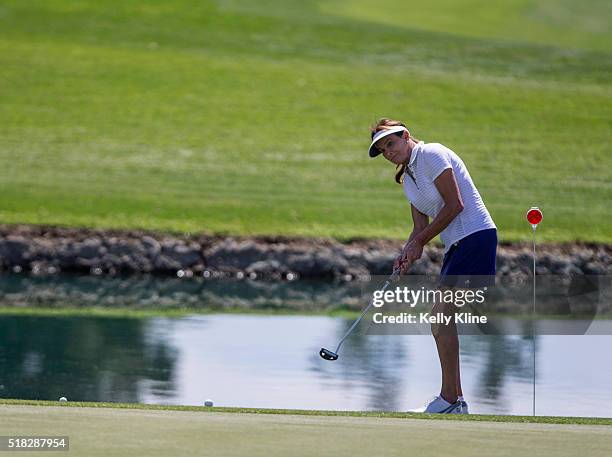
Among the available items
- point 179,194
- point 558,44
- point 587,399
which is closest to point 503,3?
point 558,44

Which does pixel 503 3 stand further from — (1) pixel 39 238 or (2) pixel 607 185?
(1) pixel 39 238

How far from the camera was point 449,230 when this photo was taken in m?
8.38

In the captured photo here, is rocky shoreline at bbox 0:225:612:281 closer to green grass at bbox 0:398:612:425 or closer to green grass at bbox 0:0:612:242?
green grass at bbox 0:0:612:242

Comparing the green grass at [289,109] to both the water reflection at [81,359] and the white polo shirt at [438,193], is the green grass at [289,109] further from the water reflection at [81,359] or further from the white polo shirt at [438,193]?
the white polo shirt at [438,193]

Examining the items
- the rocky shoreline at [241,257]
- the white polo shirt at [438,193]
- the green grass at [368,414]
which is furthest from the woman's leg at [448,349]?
the rocky shoreline at [241,257]

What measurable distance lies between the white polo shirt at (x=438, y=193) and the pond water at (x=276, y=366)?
1.61 m

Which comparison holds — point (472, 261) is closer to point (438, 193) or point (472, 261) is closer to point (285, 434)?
point (438, 193)

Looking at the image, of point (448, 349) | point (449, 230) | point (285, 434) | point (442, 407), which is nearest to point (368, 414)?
point (442, 407)

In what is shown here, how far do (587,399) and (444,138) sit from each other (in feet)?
66.6

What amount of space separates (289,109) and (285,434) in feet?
84.6

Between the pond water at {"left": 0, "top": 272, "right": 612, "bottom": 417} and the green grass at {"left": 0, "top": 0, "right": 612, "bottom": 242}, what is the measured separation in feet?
29.8

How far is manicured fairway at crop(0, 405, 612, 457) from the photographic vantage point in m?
6.18

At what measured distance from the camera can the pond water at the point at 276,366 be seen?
389 inches

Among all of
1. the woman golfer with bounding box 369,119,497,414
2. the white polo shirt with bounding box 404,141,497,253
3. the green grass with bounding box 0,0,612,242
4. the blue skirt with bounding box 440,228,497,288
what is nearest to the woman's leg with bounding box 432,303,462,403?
the woman golfer with bounding box 369,119,497,414
